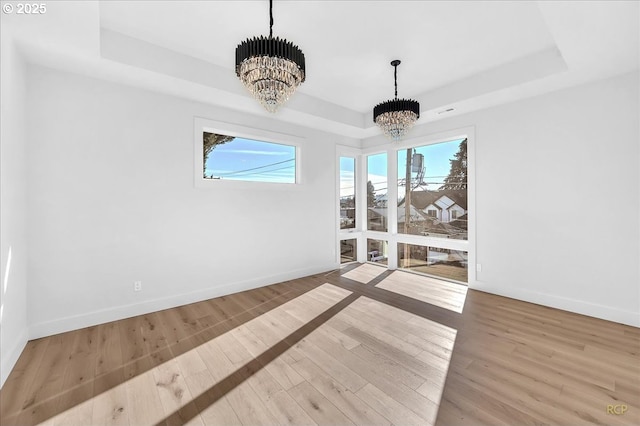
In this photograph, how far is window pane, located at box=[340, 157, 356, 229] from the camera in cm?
575

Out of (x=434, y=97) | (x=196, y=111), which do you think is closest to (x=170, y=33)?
(x=196, y=111)

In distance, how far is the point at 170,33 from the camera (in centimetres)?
271

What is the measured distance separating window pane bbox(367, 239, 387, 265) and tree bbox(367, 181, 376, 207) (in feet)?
2.74

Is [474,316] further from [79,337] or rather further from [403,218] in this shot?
[79,337]

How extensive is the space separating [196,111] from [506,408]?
14.5ft

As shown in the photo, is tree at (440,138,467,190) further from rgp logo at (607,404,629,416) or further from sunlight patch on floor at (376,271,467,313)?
rgp logo at (607,404,629,416)

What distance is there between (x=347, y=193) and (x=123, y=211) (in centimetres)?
402

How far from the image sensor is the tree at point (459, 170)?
4.37 m

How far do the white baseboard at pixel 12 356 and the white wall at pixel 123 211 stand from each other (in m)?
0.16

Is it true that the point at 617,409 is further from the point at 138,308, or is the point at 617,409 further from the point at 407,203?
the point at 138,308

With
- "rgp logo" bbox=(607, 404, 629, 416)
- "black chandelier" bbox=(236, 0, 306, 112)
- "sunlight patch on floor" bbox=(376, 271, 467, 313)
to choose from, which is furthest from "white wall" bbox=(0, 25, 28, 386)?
"rgp logo" bbox=(607, 404, 629, 416)

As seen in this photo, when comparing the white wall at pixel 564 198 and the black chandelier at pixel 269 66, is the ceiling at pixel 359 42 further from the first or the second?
the black chandelier at pixel 269 66

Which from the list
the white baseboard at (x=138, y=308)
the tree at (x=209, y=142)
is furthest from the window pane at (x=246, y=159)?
the white baseboard at (x=138, y=308)

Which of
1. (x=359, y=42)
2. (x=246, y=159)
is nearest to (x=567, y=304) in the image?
(x=359, y=42)
